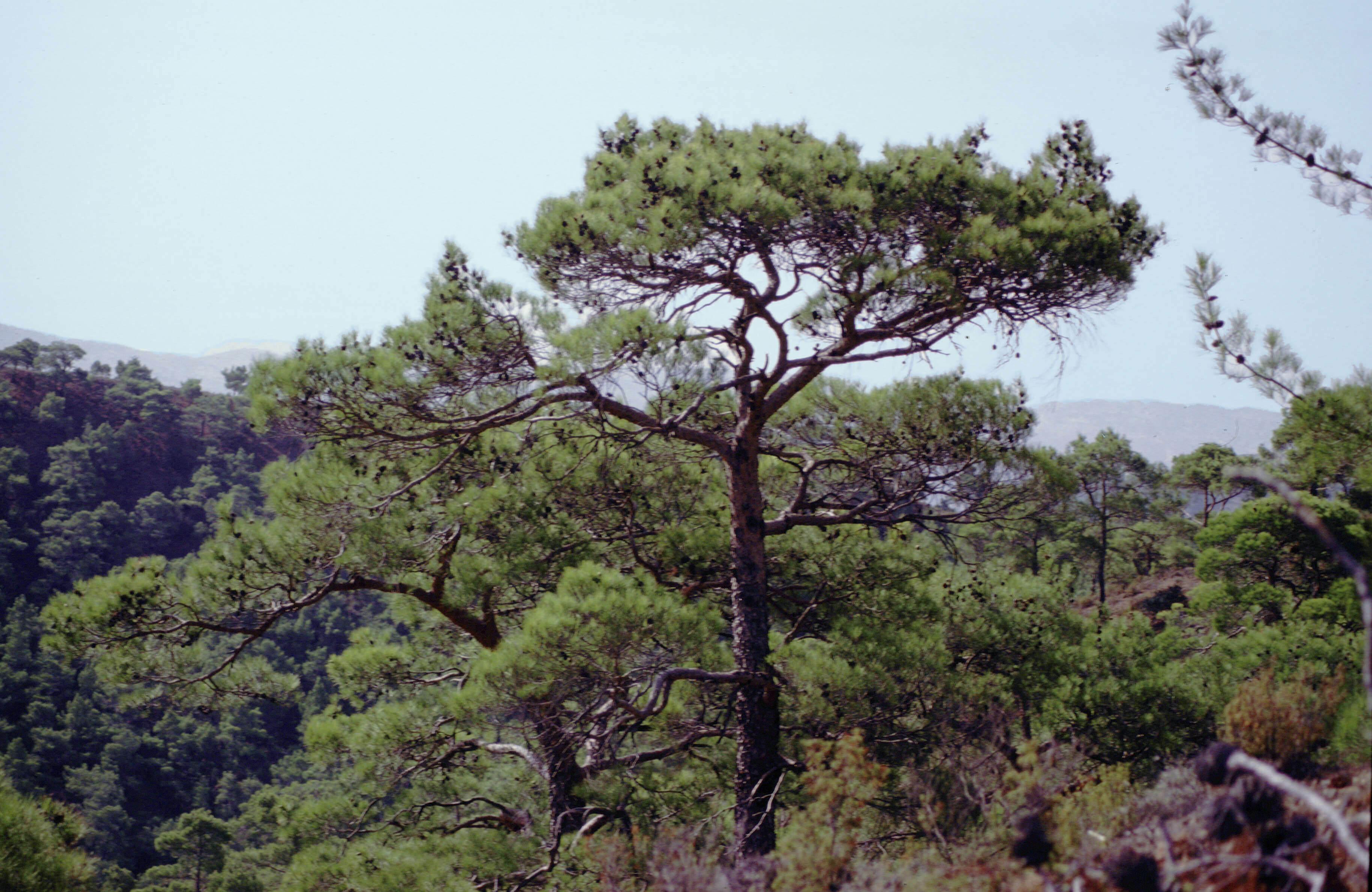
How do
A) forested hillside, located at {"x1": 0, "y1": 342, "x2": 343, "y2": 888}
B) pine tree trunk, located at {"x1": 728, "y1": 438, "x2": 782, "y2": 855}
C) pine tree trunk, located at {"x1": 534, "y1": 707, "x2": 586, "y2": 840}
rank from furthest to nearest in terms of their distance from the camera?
forested hillside, located at {"x1": 0, "y1": 342, "x2": 343, "y2": 888} < pine tree trunk, located at {"x1": 728, "y1": 438, "x2": 782, "y2": 855} < pine tree trunk, located at {"x1": 534, "y1": 707, "x2": 586, "y2": 840}

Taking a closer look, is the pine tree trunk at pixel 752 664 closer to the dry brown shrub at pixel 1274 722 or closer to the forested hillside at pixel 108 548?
the dry brown shrub at pixel 1274 722

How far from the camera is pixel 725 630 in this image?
219 inches

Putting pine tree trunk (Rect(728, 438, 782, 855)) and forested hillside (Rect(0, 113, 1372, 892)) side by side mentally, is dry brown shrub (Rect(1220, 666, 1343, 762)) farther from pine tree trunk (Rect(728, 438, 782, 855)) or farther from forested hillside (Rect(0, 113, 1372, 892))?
pine tree trunk (Rect(728, 438, 782, 855))

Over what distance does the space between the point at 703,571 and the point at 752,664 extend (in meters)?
0.97

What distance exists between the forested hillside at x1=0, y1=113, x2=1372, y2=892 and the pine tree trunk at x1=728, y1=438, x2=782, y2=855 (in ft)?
0.08

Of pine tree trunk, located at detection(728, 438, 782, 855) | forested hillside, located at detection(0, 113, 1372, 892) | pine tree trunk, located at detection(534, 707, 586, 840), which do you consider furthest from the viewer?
pine tree trunk, located at detection(728, 438, 782, 855)

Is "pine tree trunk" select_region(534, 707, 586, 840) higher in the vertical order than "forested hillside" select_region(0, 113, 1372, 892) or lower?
lower

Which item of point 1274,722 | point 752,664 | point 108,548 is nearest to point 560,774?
point 752,664

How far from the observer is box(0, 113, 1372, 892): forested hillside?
186 inches

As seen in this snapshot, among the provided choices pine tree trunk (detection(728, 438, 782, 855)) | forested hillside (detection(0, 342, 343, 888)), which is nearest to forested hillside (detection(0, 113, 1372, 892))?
pine tree trunk (detection(728, 438, 782, 855))

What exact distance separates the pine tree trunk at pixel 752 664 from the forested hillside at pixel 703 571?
0.08ft

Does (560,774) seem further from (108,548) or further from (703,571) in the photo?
(108,548)

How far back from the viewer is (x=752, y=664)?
18.1 ft

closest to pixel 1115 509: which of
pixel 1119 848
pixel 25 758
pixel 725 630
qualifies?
pixel 725 630
